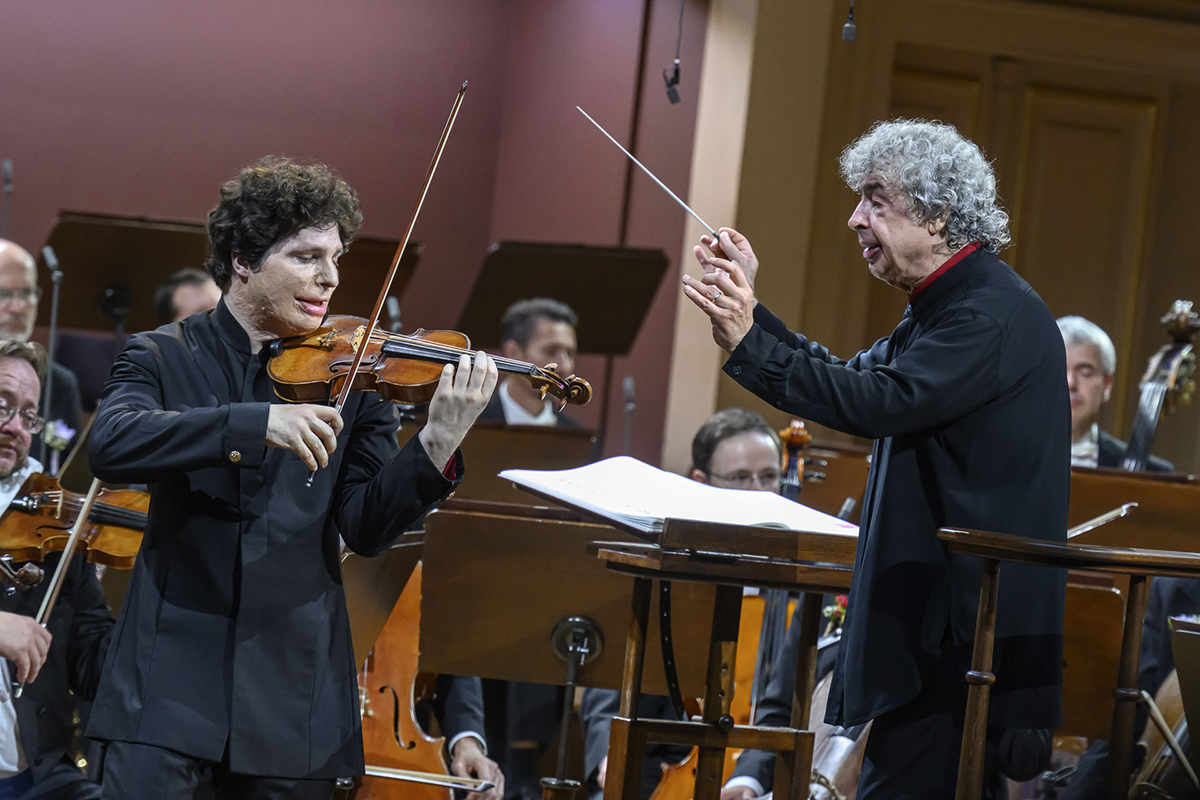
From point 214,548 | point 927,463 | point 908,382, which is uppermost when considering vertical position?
point 908,382

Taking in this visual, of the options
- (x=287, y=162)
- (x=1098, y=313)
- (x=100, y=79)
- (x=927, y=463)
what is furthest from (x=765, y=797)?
(x=100, y=79)

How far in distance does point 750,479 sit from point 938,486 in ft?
4.72

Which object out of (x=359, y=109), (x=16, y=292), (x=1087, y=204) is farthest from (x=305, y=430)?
(x=359, y=109)

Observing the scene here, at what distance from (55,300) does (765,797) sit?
125 inches

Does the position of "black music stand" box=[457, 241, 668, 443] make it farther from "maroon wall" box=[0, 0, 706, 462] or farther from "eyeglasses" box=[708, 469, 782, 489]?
"eyeglasses" box=[708, 469, 782, 489]

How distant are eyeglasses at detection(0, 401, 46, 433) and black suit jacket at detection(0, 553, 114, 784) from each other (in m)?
0.28

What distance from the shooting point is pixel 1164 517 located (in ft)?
10.7

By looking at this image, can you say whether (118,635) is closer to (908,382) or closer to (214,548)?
(214,548)

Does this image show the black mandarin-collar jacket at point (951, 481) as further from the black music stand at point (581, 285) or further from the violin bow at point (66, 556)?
the black music stand at point (581, 285)

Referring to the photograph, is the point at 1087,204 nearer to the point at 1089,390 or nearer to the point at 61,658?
the point at 1089,390

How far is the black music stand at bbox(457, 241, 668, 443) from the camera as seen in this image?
4.96 m

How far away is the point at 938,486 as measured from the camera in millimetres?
1941

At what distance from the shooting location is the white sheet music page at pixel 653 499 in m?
2.01

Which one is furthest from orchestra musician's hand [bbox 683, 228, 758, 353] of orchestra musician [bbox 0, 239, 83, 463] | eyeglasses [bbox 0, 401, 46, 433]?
orchestra musician [bbox 0, 239, 83, 463]
